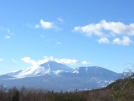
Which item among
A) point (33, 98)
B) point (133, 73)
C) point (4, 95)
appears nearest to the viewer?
point (133, 73)

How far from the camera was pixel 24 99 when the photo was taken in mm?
73875

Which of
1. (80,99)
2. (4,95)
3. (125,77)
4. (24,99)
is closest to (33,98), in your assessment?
(24,99)

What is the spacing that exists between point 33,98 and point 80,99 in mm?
50402

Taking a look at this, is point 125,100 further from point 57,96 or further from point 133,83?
point 57,96

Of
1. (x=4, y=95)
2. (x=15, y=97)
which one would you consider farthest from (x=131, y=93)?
(x=4, y=95)

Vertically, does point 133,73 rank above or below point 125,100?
above

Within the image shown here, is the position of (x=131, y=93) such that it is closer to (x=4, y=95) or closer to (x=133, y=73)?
(x=133, y=73)

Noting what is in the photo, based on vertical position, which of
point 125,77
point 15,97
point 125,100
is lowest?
point 125,100

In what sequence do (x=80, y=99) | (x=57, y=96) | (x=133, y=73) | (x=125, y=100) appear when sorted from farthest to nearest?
(x=80, y=99)
(x=57, y=96)
(x=133, y=73)
(x=125, y=100)

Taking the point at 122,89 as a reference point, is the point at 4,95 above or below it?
above

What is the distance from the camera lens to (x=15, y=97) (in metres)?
62.4

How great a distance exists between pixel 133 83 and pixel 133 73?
0.23 meters

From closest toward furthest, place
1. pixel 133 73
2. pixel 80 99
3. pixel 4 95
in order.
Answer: pixel 133 73 → pixel 80 99 → pixel 4 95

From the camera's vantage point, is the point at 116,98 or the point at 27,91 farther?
the point at 27,91
